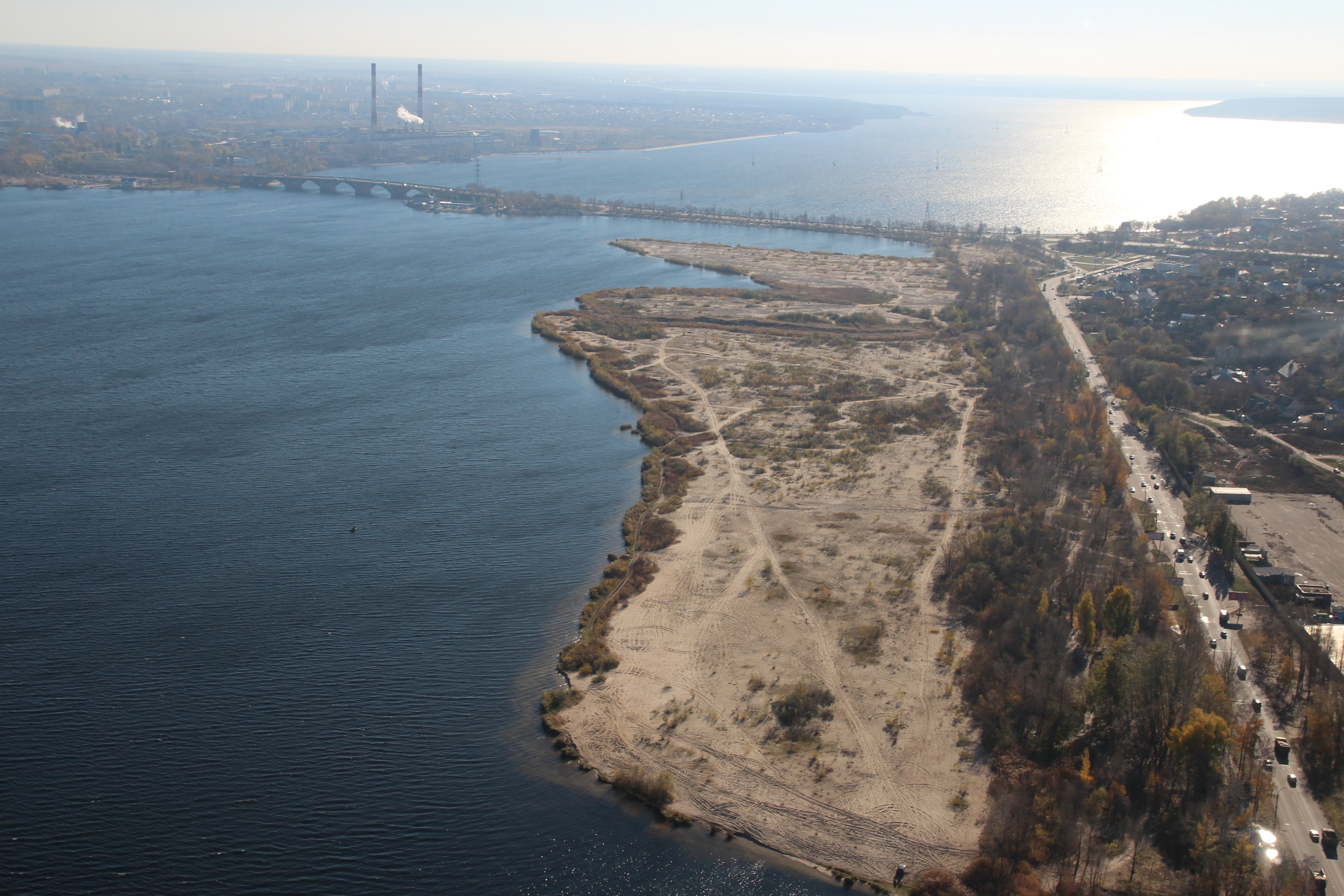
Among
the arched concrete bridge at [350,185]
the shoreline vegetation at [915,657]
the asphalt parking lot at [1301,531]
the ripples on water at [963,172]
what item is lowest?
the shoreline vegetation at [915,657]

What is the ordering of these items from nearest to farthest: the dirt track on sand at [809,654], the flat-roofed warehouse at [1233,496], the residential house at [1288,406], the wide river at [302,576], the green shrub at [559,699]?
the wide river at [302,576] → the dirt track on sand at [809,654] → the green shrub at [559,699] → the flat-roofed warehouse at [1233,496] → the residential house at [1288,406]

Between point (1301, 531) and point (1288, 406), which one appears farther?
Answer: point (1288, 406)

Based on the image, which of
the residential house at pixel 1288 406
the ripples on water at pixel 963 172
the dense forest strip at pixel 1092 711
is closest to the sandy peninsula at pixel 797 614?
the dense forest strip at pixel 1092 711

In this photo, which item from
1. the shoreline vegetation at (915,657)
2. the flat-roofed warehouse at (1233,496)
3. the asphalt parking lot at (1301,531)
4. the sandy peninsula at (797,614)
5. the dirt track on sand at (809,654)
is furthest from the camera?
the flat-roofed warehouse at (1233,496)

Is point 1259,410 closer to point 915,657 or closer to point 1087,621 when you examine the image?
point 1087,621

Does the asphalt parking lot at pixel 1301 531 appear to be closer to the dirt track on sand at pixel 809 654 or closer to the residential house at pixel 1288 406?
the residential house at pixel 1288 406

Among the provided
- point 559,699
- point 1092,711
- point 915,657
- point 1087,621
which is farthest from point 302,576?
point 1087,621

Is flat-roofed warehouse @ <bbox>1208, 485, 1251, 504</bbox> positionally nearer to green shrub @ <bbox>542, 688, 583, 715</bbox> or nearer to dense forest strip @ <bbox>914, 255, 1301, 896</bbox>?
dense forest strip @ <bbox>914, 255, 1301, 896</bbox>

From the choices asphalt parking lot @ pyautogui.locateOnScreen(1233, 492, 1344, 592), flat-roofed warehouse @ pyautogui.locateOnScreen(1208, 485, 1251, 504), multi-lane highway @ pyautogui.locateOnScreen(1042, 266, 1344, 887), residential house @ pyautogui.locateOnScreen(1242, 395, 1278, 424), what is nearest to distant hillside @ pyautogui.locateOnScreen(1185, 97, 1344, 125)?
residential house @ pyautogui.locateOnScreen(1242, 395, 1278, 424)
